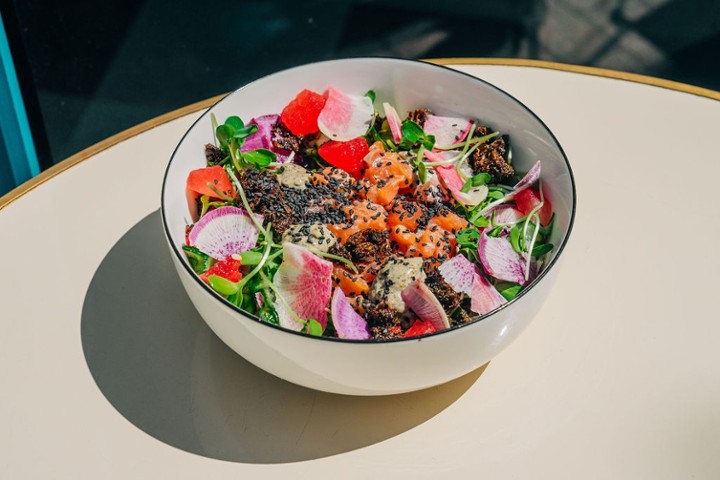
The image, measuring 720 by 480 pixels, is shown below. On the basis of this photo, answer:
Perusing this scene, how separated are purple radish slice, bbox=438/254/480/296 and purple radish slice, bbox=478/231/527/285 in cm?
2

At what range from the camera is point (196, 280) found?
0.96 m

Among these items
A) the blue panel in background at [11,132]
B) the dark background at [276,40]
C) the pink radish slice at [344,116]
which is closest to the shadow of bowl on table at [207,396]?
the pink radish slice at [344,116]

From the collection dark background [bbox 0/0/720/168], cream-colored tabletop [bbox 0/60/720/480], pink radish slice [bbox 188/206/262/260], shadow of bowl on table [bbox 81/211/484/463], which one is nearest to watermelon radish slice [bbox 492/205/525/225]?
cream-colored tabletop [bbox 0/60/720/480]

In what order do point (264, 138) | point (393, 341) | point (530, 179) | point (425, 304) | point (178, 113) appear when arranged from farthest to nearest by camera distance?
point (178, 113) → point (264, 138) → point (530, 179) → point (425, 304) → point (393, 341)

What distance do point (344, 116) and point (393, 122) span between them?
9 centimetres

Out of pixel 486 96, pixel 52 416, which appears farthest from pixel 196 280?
pixel 486 96

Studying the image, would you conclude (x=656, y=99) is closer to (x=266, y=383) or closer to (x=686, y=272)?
(x=686, y=272)

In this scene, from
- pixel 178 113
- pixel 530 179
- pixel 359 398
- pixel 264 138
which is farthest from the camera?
pixel 178 113

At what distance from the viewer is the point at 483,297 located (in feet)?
3.45

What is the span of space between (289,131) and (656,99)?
2.61 ft

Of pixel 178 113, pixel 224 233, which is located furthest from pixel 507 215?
pixel 178 113

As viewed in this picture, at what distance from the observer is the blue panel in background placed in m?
1.84

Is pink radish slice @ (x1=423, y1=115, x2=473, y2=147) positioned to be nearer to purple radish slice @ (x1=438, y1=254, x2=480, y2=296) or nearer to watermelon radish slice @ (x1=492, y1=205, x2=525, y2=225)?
watermelon radish slice @ (x1=492, y1=205, x2=525, y2=225)

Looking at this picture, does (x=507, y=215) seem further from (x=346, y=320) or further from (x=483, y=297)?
(x=346, y=320)
